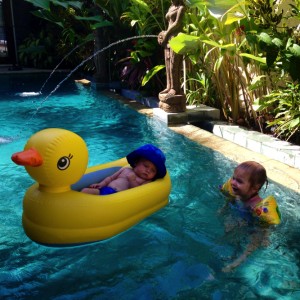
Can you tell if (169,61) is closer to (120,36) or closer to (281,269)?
(120,36)

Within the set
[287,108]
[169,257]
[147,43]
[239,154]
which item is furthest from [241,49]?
[169,257]

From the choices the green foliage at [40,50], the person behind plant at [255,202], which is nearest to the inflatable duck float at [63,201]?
the person behind plant at [255,202]

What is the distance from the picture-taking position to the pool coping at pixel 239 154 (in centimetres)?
412

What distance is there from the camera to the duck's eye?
2.60 meters

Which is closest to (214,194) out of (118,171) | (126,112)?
(118,171)

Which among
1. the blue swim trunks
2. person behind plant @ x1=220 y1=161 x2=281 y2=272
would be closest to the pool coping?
person behind plant @ x1=220 y1=161 x2=281 y2=272

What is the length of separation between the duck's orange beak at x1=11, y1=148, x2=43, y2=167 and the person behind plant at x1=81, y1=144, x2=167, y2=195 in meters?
0.76

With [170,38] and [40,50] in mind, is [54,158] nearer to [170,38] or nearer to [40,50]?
[170,38]

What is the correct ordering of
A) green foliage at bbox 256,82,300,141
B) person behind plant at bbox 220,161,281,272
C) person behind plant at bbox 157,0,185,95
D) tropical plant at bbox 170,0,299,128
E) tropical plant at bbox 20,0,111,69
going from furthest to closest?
tropical plant at bbox 20,0,111,69 < person behind plant at bbox 157,0,185,95 < green foliage at bbox 256,82,300,141 < tropical plant at bbox 170,0,299,128 < person behind plant at bbox 220,161,281,272

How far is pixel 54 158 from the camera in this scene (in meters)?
2.57

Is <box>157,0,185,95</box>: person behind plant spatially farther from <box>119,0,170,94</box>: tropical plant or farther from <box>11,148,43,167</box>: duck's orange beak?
<box>11,148,43,167</box>: duck's orange beak

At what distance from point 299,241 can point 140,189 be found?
1.24 meters

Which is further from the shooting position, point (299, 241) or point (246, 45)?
point (246, 45)

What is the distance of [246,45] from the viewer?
19.0 ft
